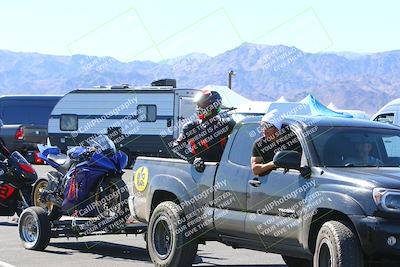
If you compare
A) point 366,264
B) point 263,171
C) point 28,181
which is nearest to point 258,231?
point 263,171

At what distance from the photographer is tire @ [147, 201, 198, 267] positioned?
929 cm

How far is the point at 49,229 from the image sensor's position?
11031 mm

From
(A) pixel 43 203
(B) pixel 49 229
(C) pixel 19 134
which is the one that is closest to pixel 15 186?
(A) pixel 43 203

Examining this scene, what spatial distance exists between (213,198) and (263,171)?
0.87 meters

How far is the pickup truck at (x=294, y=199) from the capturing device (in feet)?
24.1

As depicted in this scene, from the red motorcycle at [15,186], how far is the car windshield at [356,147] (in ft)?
20.8

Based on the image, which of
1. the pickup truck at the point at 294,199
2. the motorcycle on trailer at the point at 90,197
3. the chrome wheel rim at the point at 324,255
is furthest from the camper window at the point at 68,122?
the chrome wheel rim at the point at 324,255

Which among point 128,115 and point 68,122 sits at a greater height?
point 68,122

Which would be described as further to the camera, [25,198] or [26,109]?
[26,109]

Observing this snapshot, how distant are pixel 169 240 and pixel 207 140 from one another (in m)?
1.23

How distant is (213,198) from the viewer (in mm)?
9148

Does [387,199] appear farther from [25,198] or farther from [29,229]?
[25,198]

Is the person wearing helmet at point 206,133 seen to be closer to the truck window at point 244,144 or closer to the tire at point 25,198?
the truck window at point 244,144

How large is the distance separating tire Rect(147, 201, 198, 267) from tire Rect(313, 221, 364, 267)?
84.1 inches
